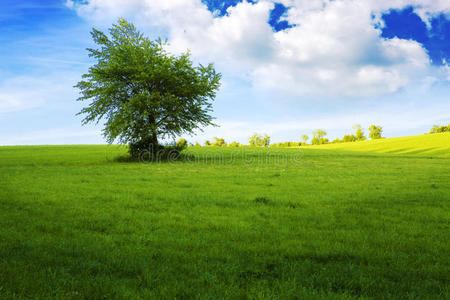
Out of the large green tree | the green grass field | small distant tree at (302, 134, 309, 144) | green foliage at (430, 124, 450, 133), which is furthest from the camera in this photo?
small distant tree at (302, 134, 309, 144)

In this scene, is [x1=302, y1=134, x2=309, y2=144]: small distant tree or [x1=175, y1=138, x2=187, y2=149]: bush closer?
[x1=175, y1=138, x2=187, y2=149]: bush

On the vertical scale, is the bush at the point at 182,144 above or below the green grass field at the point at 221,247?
above

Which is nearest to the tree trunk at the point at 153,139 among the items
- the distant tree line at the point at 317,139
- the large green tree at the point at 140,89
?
the large green tree at the point at 140,89

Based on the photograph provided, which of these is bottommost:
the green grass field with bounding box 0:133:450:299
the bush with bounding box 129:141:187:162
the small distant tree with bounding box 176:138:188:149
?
the green grass field with bounding box 0:133:450:299

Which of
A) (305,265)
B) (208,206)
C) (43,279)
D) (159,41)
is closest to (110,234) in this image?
(43,279)

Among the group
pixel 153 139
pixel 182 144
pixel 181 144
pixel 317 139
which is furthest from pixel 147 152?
pixel 317 139

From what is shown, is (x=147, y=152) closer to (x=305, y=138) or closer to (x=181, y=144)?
(x=181, y=144)

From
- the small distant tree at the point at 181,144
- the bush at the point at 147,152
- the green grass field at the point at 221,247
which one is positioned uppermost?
the small distant tree at the point at 181,144

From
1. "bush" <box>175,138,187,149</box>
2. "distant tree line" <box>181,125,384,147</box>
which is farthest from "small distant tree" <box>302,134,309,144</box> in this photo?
"bush" <box>175,138,187,149</box>

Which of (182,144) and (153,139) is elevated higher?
(153,139)

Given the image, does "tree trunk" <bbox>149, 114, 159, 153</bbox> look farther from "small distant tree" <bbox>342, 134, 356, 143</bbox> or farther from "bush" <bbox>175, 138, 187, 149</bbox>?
"small distant tree" <bbox>342, 134, 356, 143</bbox>

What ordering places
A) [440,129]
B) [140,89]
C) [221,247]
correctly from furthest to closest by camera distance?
[440,129]
[140,89]
[221,247]

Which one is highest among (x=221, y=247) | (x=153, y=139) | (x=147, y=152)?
(x=153, y=139)

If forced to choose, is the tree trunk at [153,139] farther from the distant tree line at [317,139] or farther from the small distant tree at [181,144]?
the distant tree line at [317,139]
